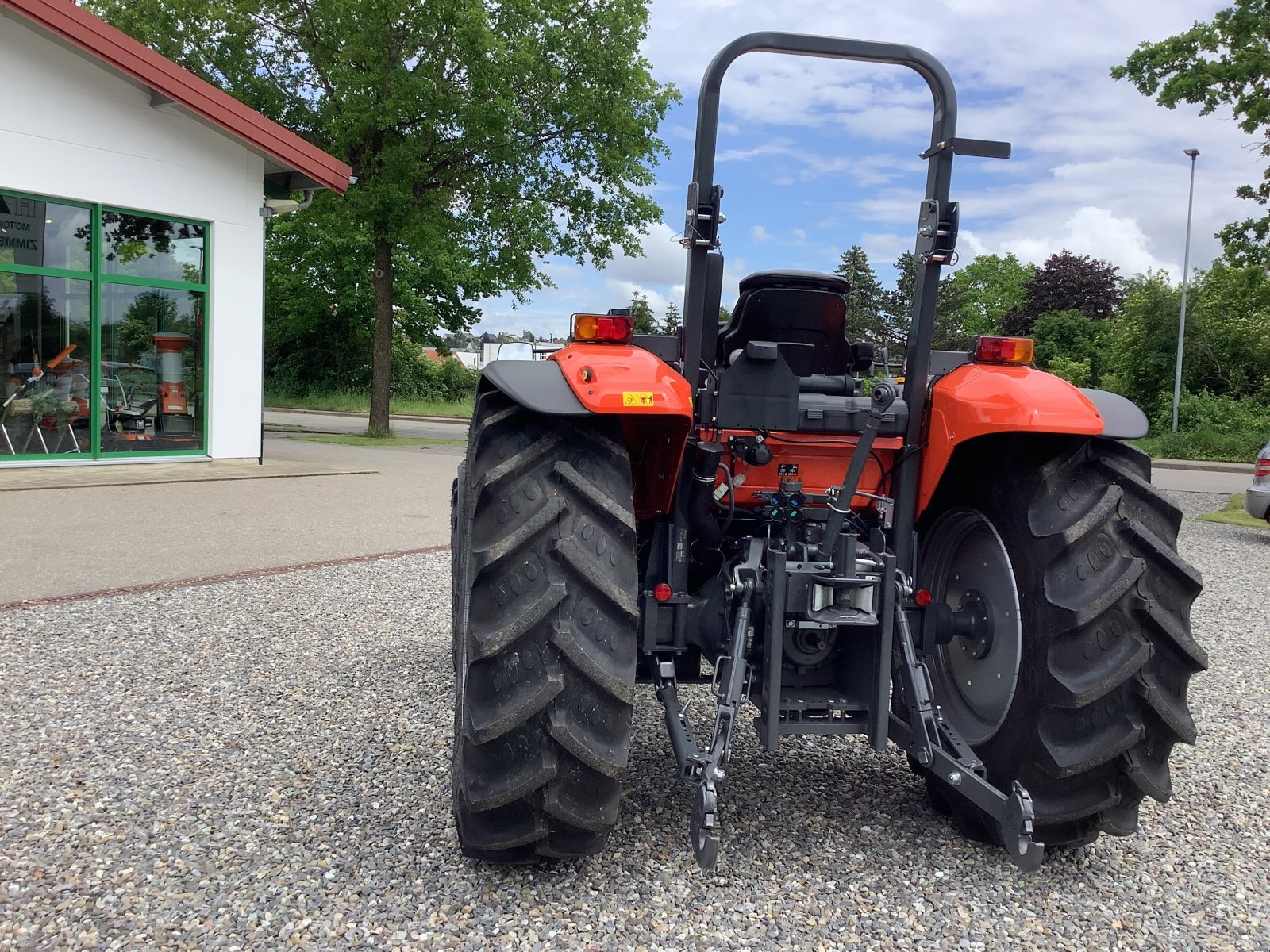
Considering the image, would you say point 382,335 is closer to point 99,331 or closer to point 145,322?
point 145,322

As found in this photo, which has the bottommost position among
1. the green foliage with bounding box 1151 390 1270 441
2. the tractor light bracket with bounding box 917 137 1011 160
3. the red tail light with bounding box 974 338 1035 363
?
the green foliage with bounding box 1151 390 1270 441

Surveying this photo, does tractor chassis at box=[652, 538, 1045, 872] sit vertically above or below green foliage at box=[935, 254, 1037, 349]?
below

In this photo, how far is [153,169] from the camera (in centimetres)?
1325

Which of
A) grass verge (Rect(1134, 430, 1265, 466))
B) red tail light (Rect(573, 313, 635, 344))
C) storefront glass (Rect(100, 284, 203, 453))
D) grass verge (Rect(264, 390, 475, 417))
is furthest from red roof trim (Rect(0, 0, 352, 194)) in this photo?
grass verge (Rect(1134, 430, 1265, 466))

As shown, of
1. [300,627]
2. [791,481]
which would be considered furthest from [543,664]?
[300,627]

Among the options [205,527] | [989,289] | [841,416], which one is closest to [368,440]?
[205,527]

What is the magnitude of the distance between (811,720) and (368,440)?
62.1ft

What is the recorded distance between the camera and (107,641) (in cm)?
539

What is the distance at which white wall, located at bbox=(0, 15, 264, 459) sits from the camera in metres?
11.9

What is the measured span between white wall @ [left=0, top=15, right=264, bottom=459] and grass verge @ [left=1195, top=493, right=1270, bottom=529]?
13.2m

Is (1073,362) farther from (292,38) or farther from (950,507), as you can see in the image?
(950,507)

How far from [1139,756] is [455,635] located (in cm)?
251

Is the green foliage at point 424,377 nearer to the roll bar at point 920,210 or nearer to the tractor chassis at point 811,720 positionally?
the roll bar at point 920,210

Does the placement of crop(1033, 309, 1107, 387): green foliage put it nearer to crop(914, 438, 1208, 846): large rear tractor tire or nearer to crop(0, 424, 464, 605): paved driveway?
crop(0, 424, 464, 605): paved driveway
